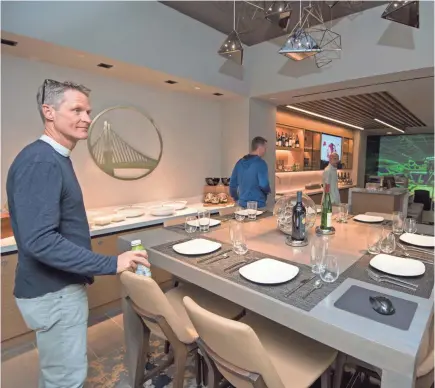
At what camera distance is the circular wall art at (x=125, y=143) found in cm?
306

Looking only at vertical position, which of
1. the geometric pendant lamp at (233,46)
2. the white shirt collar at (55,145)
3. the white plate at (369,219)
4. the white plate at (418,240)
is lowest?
the white plate at (418,240)

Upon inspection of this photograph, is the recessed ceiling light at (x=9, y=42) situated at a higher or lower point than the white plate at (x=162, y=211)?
higher

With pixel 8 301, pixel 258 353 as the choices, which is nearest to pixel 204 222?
pixel 258 353

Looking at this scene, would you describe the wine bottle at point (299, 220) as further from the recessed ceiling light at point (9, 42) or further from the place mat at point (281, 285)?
the recessed ceiling light at point (9, 42)

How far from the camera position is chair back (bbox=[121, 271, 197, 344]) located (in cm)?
124

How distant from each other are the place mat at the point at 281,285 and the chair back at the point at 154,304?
238 mm

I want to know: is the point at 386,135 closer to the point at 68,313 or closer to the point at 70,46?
the point at 70,46

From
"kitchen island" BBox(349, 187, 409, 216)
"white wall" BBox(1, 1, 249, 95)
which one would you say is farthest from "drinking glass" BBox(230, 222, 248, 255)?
"kitchen island" BBox(349, 187, 409, 216)

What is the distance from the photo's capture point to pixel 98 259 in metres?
1.13

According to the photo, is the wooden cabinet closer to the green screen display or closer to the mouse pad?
Answer: the mouse pad

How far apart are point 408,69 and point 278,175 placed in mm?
3175

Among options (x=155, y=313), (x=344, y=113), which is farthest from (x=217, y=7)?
(x=344, y=113)

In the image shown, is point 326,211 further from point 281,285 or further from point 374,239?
point 281,285

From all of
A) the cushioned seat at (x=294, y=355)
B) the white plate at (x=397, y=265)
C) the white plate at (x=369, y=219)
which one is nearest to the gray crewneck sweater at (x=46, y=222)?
the cushioned seat at (x=294, y=355)
